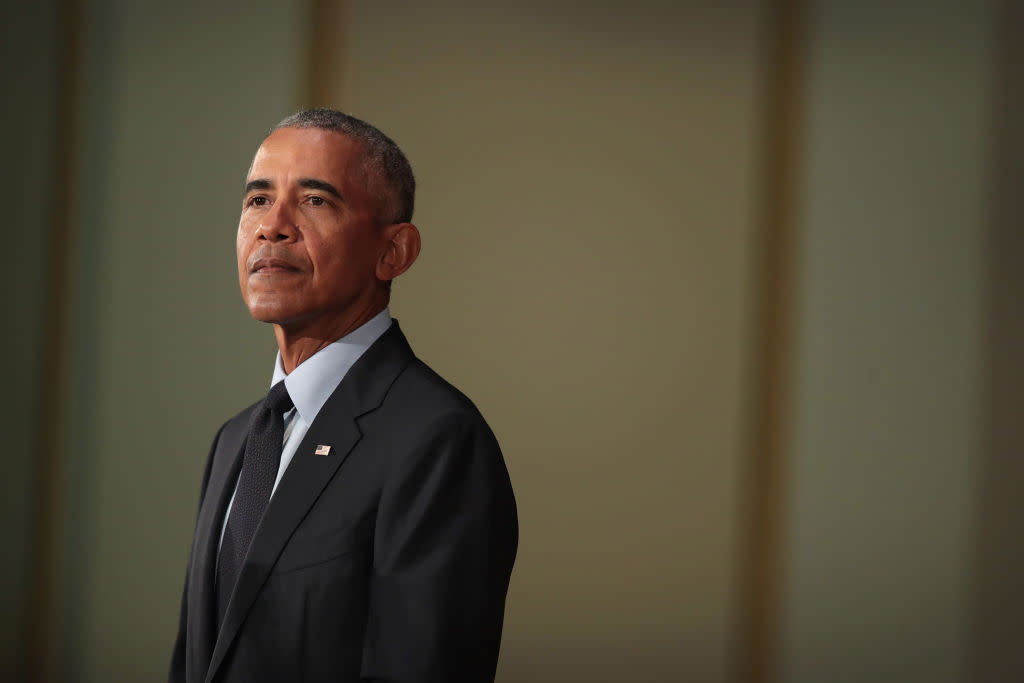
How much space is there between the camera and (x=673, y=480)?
271 centimetres

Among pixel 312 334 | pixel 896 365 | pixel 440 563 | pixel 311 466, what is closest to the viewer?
pixel 440 563

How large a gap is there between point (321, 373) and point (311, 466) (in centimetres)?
14

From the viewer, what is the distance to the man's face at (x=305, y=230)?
51.5 inches

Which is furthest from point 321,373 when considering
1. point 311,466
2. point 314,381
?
point 311,466

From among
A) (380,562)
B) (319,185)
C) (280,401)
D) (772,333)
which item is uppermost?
(319,185)

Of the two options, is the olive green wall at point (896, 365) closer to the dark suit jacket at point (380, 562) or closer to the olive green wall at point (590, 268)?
the olive green wall at point (590, 268)

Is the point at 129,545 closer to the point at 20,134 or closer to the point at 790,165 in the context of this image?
the point at 20,134

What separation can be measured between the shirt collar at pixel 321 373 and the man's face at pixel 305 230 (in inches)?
1.6

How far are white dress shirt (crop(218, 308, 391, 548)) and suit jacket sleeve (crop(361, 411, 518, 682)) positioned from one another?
19 cm

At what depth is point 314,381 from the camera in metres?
1.35

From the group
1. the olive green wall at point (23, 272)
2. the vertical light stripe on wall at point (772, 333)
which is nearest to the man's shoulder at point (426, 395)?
the vertical light stripe on wall at point (772, 333)

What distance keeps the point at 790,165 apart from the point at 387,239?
5.45ft

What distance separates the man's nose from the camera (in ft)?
4.28

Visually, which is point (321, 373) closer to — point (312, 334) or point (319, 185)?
point (312, 334)
